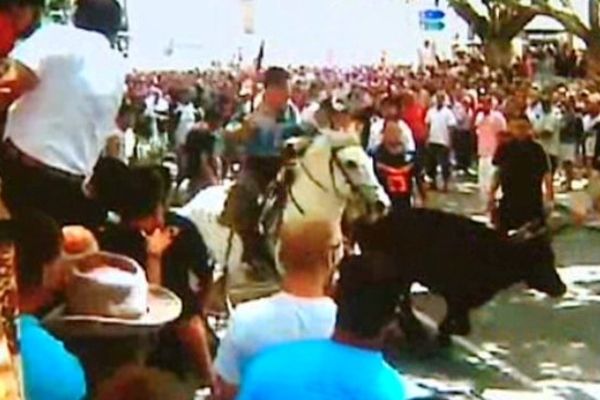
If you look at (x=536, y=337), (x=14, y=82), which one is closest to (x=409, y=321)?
(x=536, y=337)

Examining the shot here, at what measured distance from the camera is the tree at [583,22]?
2.02 meters

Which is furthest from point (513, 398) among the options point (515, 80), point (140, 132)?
point (140, 132)

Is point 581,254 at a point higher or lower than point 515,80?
lower

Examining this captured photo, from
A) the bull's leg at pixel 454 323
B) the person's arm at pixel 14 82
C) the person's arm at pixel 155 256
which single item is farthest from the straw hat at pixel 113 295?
the bull's leg at pixel 454 323

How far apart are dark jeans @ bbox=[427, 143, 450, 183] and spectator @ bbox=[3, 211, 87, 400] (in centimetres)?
60

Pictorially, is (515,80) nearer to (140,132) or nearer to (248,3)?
(248,3)

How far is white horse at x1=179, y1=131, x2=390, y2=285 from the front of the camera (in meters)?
1.92

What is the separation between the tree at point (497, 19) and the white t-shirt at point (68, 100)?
0.51 meters

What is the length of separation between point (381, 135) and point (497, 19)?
0.77 feet

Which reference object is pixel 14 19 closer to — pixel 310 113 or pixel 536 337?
pixel 310 113

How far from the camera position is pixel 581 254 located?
2.26 metres

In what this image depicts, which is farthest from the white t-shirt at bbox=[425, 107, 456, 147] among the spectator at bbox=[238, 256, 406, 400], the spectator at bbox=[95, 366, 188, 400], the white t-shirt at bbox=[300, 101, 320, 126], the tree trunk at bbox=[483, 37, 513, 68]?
the spectator at bbox=[95, 366, 188, 400]

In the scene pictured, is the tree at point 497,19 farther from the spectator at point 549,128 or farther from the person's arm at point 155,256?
the person's arm at point 155,256

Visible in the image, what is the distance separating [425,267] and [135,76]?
19.4 inches
